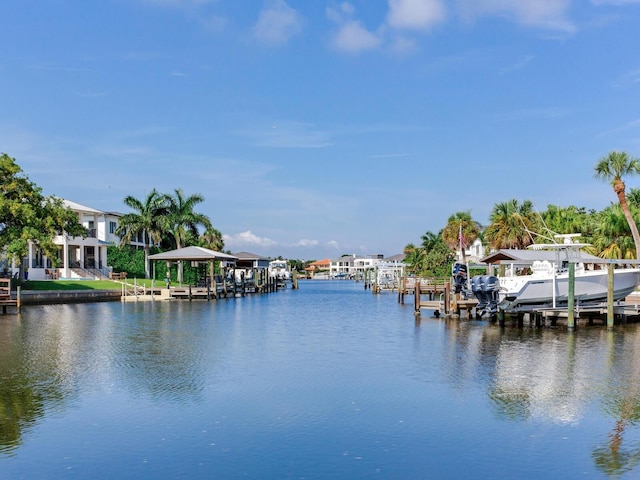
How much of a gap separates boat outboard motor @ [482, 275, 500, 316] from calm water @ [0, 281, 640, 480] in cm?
483

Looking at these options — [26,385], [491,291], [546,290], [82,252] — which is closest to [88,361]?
[26,385]

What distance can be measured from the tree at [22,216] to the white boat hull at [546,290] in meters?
30.9

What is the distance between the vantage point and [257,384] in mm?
17203

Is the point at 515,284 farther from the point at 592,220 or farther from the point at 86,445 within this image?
the point at 592,220

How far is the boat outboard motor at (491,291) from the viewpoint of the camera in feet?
106

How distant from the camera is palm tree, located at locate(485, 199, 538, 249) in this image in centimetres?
6650

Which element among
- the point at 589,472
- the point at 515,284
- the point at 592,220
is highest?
the point at 592,220

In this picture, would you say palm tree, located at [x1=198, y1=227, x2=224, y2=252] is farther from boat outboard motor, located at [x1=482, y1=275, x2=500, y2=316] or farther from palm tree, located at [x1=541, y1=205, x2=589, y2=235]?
boat outboard motor, located at [x1=482, y1=275, x2=500, y2=316]

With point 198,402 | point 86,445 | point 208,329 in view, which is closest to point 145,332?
point 208,329

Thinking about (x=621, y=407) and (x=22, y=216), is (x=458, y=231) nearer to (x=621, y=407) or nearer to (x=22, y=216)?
(x=22, y=216)

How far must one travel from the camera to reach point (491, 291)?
3231 centimetres

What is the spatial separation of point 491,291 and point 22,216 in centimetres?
3152

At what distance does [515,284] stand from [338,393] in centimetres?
1851

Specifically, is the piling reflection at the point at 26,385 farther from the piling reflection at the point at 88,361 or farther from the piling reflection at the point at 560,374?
the piling reflection at the point at 560,374
